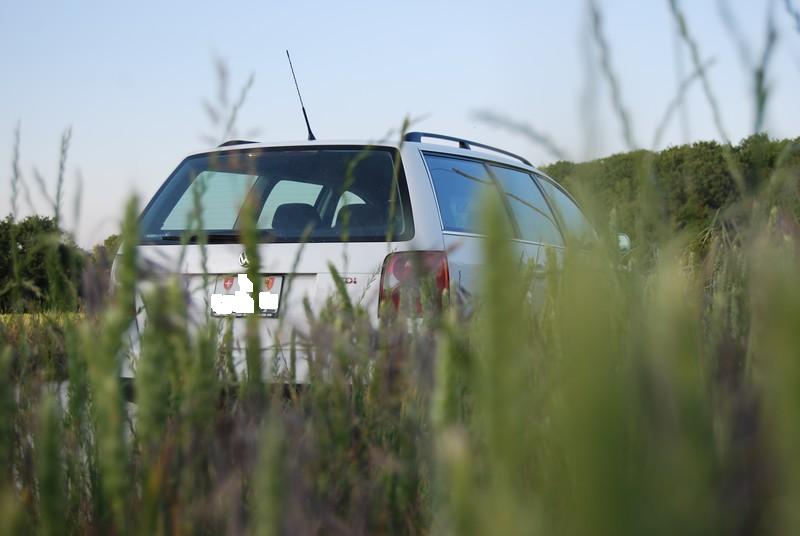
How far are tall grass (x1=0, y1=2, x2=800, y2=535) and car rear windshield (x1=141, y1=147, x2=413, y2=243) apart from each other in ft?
7.77

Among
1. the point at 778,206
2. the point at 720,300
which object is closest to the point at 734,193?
the point at 778,206

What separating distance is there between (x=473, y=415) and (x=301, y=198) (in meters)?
4.36

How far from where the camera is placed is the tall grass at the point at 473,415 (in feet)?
1.66

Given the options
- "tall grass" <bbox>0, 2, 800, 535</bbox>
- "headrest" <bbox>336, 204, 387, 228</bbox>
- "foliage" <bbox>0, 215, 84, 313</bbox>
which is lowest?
"tall grass" <bbox>0, 2, 800, 535</bbox>

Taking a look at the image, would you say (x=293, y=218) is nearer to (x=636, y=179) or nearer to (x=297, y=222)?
(x=297, y=222)

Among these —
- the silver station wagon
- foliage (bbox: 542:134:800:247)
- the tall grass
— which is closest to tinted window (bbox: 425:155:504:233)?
the silver station wagon

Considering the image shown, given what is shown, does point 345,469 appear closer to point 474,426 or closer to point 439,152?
point 474,426

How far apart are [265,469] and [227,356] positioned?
3.15 ft

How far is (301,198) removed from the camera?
5.60 meters

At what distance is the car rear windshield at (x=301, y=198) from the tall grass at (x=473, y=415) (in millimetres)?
2370

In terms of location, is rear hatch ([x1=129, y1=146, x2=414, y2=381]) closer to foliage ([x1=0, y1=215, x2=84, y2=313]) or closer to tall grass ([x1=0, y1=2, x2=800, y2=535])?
foliage ([x1=0, y1=215, x2=84, y2=313])

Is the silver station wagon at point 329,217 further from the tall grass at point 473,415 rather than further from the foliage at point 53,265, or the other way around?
the tall grass at point 473,415

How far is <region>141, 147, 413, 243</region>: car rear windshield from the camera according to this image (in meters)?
4.47

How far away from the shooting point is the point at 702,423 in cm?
59
